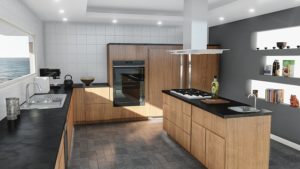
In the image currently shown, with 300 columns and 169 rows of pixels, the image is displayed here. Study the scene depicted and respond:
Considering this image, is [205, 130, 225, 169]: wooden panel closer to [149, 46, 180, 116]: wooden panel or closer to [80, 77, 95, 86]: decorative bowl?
[149, 46, 180, 116]: wooden panel

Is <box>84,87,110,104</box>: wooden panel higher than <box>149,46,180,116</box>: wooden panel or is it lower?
lower

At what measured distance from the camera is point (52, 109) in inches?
125

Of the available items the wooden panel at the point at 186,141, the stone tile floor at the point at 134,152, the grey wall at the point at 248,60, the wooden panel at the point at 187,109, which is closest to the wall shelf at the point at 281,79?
the grey wall at the point at 248,60

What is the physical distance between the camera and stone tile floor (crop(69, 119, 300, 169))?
12.0ft

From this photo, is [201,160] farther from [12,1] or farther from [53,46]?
[53,46]

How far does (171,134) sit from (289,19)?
2846 millimetres

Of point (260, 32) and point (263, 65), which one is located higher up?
point (260, 32)

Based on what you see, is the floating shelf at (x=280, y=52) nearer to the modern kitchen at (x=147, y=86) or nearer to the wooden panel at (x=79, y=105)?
the modern kitchen at (x=147, y=86)

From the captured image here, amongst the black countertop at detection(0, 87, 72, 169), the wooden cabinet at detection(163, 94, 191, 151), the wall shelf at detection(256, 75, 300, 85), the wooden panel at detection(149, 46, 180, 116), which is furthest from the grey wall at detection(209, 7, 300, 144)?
the black countertop at detection(0, 87, 72, 169)

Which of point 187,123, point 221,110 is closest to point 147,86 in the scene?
point 187,123

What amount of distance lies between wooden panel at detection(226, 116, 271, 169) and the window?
8.47 feet

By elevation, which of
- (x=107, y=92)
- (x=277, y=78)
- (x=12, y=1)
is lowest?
(x=107, y=92)

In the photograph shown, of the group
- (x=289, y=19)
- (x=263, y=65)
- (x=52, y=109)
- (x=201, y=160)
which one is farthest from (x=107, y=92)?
(x=289, y=19)

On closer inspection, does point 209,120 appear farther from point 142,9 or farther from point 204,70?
point 204,70
